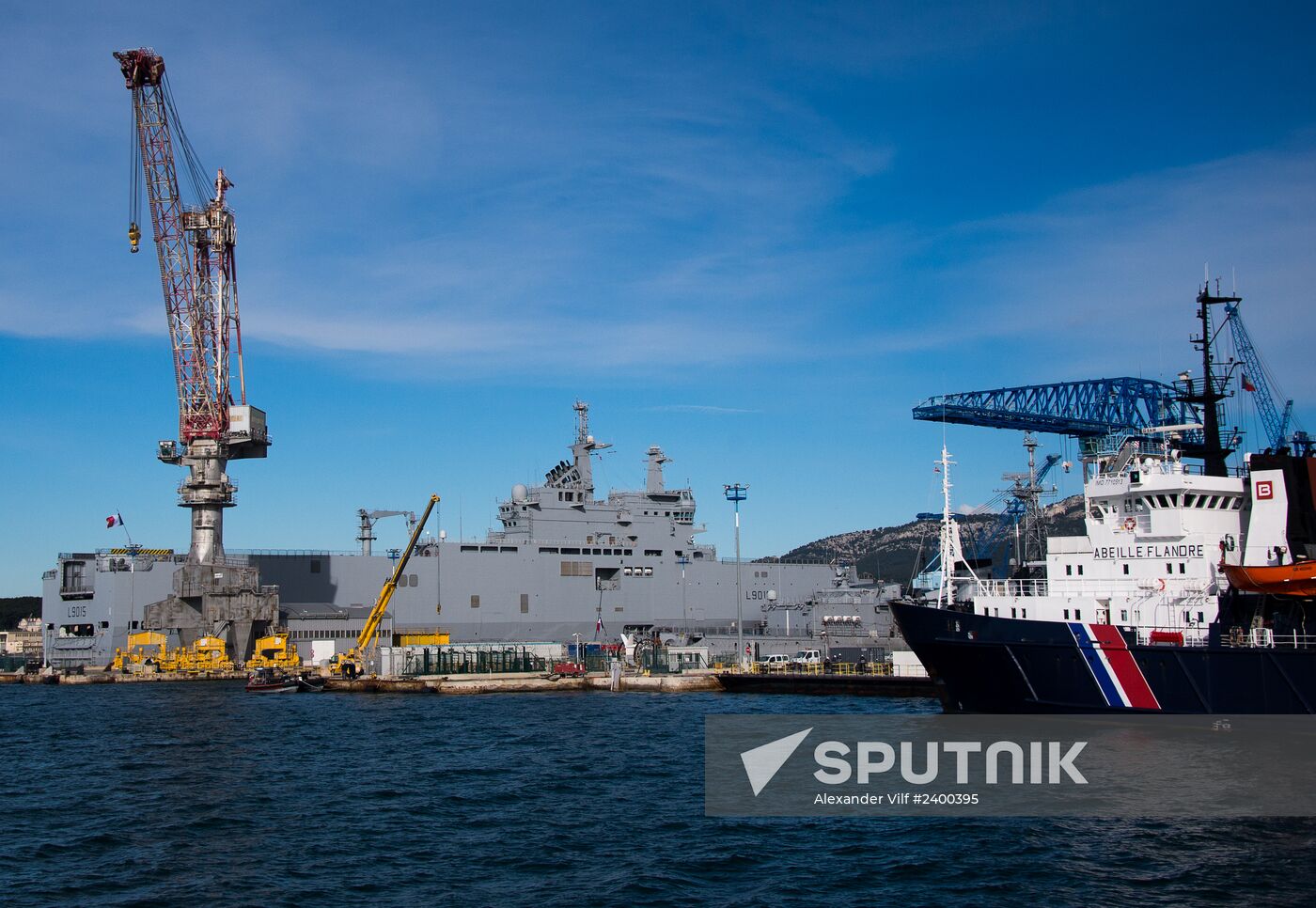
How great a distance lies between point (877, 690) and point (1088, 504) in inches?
683

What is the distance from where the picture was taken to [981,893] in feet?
59.9

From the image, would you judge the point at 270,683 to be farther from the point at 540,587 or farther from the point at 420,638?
the point at 540,587

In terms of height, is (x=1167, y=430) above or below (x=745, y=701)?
above

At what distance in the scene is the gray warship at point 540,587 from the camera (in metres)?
72.4

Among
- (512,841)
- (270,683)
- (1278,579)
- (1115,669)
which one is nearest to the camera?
(512,841)

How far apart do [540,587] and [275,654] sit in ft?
61.5

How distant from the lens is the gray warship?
72375 millimetres

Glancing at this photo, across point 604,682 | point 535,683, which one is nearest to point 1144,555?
point 604,682

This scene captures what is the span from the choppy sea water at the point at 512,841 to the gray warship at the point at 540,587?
126 feet

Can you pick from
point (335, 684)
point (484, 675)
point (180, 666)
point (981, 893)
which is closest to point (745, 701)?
point (484, 675)

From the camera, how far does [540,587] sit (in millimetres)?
77375

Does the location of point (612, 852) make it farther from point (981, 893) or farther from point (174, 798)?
point (174, 798)

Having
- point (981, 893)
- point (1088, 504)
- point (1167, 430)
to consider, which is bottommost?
point (981, 893)

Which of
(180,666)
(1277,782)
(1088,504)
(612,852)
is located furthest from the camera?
(180,666)
